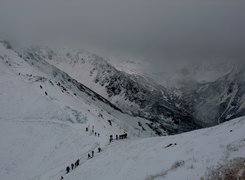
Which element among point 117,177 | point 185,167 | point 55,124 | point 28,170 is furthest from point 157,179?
point 55,124

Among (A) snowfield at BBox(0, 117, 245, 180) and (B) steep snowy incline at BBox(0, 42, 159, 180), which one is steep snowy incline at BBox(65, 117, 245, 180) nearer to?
(A) snowfield at BBox(0, 117, 245, 180)

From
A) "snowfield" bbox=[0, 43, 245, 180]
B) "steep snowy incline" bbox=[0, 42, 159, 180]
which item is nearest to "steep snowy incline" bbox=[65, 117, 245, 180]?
"snowfield" bbox=[0, 43, 245, 180]

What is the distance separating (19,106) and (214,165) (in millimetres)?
89807

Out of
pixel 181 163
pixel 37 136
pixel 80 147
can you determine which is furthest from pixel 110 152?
pixel 37 136

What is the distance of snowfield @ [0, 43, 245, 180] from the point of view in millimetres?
Answer: 23594

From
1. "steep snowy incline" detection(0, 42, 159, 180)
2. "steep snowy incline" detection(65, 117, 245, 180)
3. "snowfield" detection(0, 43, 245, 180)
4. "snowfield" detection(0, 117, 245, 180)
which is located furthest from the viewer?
"steep snowy incline" detection(0, 42, 159, 180)

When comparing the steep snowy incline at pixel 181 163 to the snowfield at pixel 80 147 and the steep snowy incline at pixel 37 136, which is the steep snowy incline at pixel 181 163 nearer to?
the snowfield at pixel 80 147

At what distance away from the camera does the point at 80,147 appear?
2798 inches

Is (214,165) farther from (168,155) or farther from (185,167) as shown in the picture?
(168,155)

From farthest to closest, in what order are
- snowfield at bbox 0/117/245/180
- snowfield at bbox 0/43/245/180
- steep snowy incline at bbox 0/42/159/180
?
steep snowy incline at bbox 0/42/159/180
snowfield at bbox 0/43/245/180
snowfield at bbox 0/117/245/180

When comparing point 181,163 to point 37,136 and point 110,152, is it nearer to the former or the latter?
point 110,152

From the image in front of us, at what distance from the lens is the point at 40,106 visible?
104 metres

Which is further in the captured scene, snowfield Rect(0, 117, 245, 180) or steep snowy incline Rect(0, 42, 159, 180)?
steep snowy incline Rect(0, 42, 159, 180)

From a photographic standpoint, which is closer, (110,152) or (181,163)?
(181,163)
